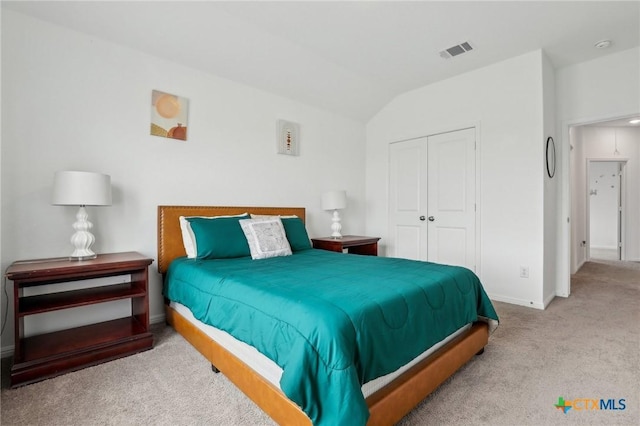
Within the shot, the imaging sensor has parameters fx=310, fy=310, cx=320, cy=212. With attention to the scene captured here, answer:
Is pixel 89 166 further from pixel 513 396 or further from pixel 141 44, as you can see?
pixel 513 396

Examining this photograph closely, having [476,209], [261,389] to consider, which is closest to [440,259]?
[476,209]

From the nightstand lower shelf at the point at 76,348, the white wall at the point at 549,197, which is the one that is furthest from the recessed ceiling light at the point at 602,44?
the nightstand lower shelf at the point at 76,348

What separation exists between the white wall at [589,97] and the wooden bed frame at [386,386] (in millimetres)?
2430

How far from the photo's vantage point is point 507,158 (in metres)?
3.53

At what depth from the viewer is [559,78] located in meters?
3.73

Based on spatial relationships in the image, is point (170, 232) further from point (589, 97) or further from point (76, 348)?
point (589, 97)

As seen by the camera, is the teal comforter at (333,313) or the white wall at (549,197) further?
the white wall at (549,197)

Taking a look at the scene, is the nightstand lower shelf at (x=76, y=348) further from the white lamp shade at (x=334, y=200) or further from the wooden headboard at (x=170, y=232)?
the white lamp shade at (x=334, y=200)

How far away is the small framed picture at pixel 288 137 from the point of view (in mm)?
3857

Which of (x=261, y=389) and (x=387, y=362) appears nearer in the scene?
(x=387, y=362)

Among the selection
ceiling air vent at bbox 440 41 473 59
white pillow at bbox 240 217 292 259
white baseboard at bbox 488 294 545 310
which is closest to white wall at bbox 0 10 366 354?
white pillow at bbox 240 217 292 259

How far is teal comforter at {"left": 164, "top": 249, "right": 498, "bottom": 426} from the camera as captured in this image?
1213 millimetres

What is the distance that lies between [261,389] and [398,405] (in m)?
0.66

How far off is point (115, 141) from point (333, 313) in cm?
249
